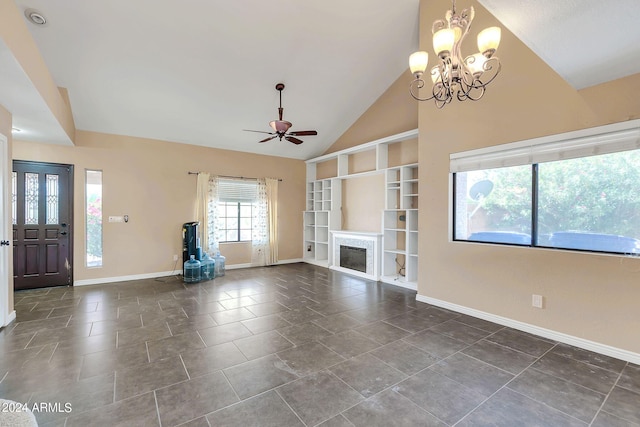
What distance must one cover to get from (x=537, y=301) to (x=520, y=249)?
0.59 meters

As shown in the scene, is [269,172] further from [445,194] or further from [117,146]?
[445,194]

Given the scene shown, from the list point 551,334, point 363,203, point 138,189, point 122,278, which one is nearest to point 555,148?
point 551,334

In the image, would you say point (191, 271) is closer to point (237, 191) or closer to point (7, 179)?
point (237, 191)

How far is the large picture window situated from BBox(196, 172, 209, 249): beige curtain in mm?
5056

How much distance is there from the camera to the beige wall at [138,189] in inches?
204

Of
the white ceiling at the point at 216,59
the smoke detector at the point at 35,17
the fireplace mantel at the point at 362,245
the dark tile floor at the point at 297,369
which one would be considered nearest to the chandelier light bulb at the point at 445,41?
the white ceiling at the point at 216,59

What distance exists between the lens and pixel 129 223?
5605 mm

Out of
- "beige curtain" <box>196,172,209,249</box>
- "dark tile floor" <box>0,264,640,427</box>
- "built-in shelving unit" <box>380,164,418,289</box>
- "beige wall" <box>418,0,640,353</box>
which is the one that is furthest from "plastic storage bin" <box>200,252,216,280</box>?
"beige wall" <box>418,0,640,353</box>

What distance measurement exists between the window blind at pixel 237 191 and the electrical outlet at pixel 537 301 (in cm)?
581

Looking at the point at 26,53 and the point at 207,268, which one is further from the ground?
the point at 26,53

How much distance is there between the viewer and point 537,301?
3137 millimetres

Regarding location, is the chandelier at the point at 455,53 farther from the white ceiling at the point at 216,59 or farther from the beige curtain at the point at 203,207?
the beige curtain at the point at 203,207

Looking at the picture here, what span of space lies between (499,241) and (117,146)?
6.76 m

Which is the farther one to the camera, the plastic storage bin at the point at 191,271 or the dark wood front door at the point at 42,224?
the plastic storage bin at the point at 191,271
